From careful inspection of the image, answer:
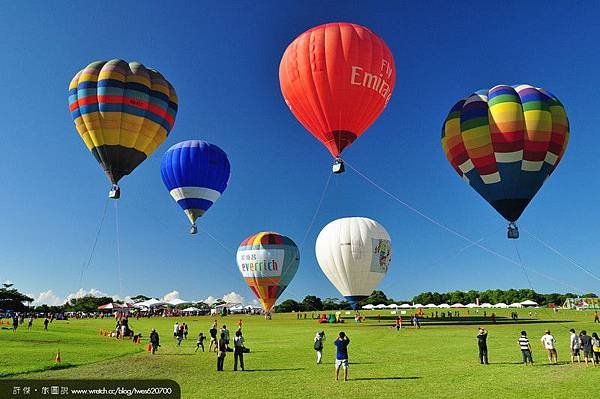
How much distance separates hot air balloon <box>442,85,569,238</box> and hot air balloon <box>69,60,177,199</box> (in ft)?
66.9

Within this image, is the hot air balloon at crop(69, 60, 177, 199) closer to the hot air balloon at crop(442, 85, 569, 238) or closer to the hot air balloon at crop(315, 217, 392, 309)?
the hot air balloon at crop(442, 85, 569, 238)

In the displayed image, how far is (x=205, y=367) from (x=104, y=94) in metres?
19.4

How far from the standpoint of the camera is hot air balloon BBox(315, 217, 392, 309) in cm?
4728

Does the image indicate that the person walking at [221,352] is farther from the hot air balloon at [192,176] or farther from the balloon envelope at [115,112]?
the hot air balloon at [192,176]

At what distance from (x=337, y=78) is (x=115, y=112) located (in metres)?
14.5

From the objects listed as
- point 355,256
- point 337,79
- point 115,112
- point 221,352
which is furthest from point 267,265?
point 221,352

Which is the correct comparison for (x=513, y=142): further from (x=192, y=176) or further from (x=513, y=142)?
(x=192, y=176)

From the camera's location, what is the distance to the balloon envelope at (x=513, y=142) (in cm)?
2742

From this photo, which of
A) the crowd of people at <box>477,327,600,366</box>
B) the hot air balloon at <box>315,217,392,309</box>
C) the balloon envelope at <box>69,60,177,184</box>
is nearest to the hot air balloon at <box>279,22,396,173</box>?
the balloon envelope at <box>69,60,177,184</box>

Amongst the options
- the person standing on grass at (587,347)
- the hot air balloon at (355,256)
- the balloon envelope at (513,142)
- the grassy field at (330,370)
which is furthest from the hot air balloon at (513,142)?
the hot air balloon at (355,256)

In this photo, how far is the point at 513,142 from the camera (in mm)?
27391

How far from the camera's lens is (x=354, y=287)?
1861 inches

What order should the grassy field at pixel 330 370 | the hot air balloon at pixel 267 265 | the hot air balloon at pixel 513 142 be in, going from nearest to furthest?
1. the grassy field at pixel 330 370
2. the hot air balloon at pixel 513 142
3. the hot air balloon at pixel 267 265

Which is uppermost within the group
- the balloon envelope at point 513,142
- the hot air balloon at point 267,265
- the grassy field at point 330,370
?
the balloon envelope at point 513,142
